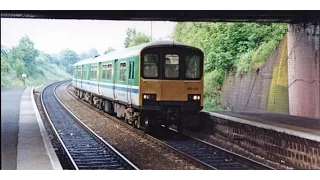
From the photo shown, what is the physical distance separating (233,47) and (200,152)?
994 cm

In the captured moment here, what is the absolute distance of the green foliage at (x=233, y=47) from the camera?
18.5m

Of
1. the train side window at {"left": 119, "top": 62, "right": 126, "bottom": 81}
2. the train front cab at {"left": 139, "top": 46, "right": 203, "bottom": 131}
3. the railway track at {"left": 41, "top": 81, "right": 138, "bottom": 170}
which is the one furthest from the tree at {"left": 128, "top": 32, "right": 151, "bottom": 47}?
the train front cab at {"left": 139, "top": 46, "right": 203, "bottom": 131}

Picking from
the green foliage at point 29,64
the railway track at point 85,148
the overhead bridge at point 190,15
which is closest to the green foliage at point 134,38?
the green foliage at point 29,64

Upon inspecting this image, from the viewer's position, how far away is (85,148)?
1107 centimetres

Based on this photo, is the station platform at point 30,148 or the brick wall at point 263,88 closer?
the station platform at point 30,148

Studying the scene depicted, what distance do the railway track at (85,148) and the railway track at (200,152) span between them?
3.67 feet

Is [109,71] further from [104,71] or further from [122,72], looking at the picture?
[122,72]

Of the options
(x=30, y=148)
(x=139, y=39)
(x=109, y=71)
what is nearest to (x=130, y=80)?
(x=109, y=71)

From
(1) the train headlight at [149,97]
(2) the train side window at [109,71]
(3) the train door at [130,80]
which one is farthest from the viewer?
(2) the train side window at [109,71]

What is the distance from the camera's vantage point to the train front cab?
1222 cm

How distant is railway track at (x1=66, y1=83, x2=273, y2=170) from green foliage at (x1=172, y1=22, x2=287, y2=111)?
228 inches

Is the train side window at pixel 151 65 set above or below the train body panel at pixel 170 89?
Answer: above

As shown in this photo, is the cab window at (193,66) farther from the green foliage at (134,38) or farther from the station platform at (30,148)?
the green foliage at (134,38)

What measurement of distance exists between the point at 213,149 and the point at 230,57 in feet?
31.0
